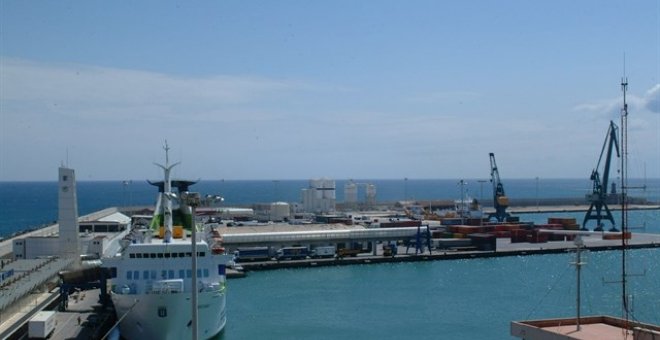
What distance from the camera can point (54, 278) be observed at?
30.1 meters

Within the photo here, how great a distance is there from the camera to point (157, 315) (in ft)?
76.0

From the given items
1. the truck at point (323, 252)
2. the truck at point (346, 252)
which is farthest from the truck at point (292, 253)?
the truck at point (346, 252)

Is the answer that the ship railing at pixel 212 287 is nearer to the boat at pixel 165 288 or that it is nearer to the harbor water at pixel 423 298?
the boat at pixel 165 288

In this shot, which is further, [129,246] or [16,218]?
[16,218]

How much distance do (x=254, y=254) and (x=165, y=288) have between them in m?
27.2

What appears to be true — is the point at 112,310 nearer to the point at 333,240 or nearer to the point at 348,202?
the point at 333,240

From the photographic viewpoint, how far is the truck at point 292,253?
50375 mm

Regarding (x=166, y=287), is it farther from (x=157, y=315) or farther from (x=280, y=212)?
(x=280, y=212)

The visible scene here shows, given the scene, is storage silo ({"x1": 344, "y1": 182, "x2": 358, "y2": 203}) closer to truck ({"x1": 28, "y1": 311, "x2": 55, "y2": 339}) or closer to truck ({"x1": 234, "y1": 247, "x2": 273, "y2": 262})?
truck ({"x1": 234, "y1": 247, "x2": 273, "y2": 262})

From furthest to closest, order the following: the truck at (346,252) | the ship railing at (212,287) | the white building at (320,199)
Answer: the white building at (320,199), the truck at (346,252), the ship railing at (212,287)

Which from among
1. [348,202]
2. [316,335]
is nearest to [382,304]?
[316,335]

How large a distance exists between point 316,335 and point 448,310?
23.8 feet

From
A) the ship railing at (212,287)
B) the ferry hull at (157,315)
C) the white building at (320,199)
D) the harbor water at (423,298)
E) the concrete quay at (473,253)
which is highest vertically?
the white building at (320,199)

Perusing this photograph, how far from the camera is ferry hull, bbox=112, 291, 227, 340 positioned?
23.1 metres
